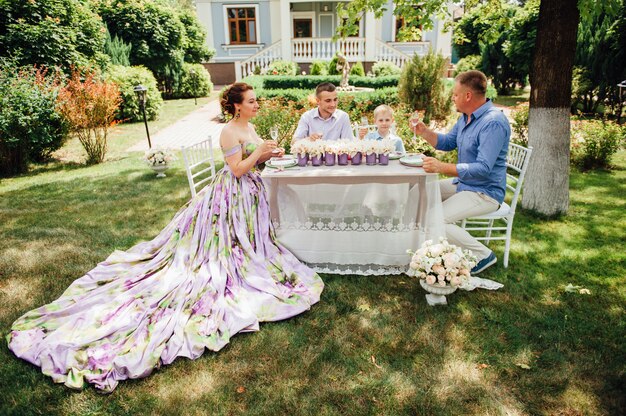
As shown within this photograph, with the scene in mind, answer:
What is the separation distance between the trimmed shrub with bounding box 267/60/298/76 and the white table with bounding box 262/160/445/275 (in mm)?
15567

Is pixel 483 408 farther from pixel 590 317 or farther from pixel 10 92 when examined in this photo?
pixel 10 92

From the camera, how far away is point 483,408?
254 centimetres

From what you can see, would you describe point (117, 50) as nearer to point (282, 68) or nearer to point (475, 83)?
point (282, 68)

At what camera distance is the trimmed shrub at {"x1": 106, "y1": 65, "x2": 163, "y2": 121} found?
1327 centimetres

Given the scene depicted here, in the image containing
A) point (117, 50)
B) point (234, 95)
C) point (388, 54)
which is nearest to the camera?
point (234, 95)

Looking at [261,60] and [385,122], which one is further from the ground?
[261,60]

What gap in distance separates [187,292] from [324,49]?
19.4m

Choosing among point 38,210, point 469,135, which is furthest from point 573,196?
point 38,210

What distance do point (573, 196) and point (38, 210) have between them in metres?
7.88

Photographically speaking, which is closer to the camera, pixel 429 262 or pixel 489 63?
pixel 429 262

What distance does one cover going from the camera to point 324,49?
68.4 feet

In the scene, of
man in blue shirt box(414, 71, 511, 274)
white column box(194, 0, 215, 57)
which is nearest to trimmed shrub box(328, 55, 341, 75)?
white column box(194, 0, 215, 57)

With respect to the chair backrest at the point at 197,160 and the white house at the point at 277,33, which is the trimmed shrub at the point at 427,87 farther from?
the white house at the point at 277,33

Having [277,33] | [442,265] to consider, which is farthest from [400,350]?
[277,33]
